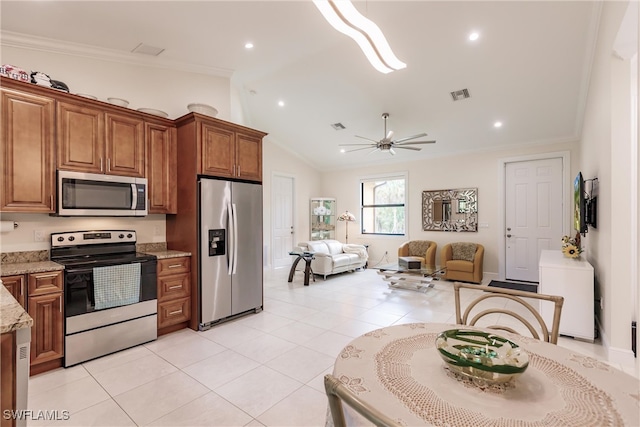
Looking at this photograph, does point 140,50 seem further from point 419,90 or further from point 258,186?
point 419,90

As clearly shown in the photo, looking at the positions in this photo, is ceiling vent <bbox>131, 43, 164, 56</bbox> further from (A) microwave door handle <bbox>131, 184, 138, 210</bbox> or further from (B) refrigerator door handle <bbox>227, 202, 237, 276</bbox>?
(B) refrigerator door handle <bbox>227, 202, 237, 276</bbox>

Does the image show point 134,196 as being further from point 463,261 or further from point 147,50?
point 463,261

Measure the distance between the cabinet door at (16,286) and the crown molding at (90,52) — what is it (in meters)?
2.26

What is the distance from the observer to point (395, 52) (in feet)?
12.8

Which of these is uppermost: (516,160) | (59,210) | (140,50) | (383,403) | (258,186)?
(140,50)

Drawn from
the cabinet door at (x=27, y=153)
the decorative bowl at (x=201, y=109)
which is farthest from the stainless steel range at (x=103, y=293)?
the decorative bowl at (x=201, y=109)

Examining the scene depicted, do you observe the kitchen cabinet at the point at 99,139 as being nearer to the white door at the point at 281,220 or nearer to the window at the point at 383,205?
the white door at the point at 281,220

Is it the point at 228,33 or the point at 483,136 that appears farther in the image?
the point at 483,136

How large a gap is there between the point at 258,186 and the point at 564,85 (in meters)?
4.49

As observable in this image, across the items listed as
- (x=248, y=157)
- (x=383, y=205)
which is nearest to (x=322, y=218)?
(x=383, y=205)

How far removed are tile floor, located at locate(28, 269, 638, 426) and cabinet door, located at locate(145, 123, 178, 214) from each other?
1.50m

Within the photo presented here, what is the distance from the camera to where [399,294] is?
4996 millimetres

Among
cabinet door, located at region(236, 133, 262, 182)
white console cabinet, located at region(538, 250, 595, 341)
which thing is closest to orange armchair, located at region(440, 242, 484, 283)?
white console cabinet, located at region(538, 250, 595, 341)

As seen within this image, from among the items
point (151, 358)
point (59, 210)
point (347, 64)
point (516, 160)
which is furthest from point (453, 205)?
point (59, 210)
